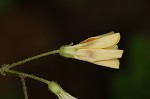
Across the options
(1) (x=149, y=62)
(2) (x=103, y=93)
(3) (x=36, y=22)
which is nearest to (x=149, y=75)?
(1) (x=149, y=62)

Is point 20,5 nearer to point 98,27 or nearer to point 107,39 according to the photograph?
point 98,27

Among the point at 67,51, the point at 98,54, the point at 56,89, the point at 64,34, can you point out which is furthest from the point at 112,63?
the point at 64,34

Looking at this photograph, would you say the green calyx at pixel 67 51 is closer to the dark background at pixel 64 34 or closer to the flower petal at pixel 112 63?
the flower petal at pixel 112 63

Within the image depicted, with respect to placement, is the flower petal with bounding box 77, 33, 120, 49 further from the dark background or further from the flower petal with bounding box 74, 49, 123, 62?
the dark background

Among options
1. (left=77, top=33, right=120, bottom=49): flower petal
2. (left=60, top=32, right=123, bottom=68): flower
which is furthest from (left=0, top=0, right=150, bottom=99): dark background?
(left=77, top=33, right=120, bottom=49): flower petal

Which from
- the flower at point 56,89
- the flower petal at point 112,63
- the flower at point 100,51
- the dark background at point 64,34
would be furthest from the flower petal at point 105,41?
the dark background at point 64,34
